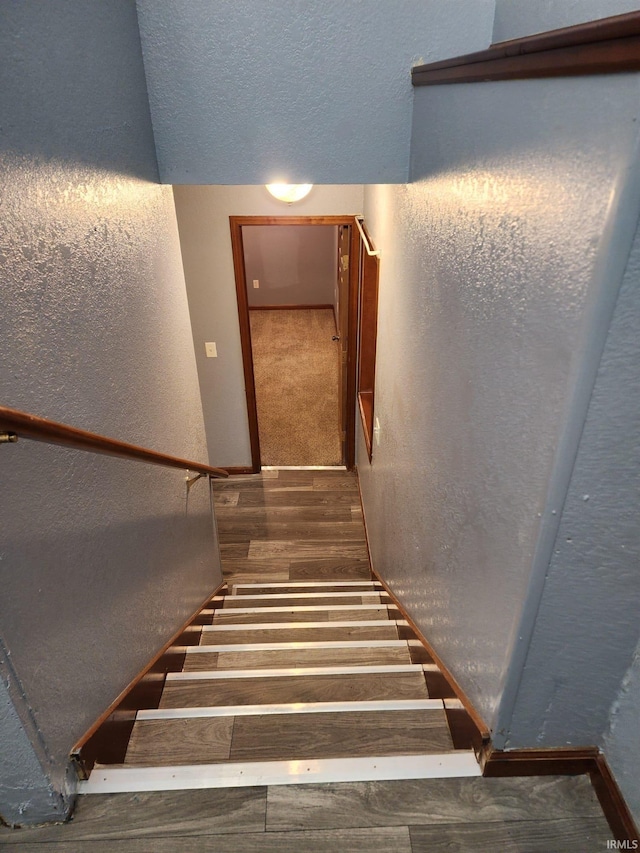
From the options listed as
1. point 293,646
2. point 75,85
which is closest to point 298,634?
point 293,646

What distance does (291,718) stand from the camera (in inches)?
61.1

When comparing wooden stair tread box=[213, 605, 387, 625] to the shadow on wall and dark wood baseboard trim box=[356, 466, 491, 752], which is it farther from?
the shadow on wall

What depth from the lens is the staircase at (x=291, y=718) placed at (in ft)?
4.32

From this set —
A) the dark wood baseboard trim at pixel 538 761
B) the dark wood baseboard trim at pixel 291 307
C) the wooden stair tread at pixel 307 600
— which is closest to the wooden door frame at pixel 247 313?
the wooden stair tread at pixel 307 600

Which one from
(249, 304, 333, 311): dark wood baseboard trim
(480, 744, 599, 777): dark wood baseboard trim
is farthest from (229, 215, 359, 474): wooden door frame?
(249, 304, 333, 311): dark wood baseboard trim

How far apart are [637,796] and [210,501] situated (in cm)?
222

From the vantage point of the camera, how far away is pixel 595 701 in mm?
1172

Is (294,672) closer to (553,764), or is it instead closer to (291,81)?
(553,764)

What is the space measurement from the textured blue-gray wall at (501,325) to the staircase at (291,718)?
0.19 m

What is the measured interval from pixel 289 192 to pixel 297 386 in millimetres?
2817

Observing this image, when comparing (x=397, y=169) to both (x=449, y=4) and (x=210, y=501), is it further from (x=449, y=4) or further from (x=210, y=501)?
(x=210, y=501)

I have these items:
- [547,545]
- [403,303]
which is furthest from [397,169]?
[547,545]

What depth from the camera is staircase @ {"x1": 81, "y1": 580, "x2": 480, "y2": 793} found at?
1.32 meters

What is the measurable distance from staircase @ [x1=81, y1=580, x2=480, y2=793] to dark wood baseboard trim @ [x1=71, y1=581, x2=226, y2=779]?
0.03 meters
